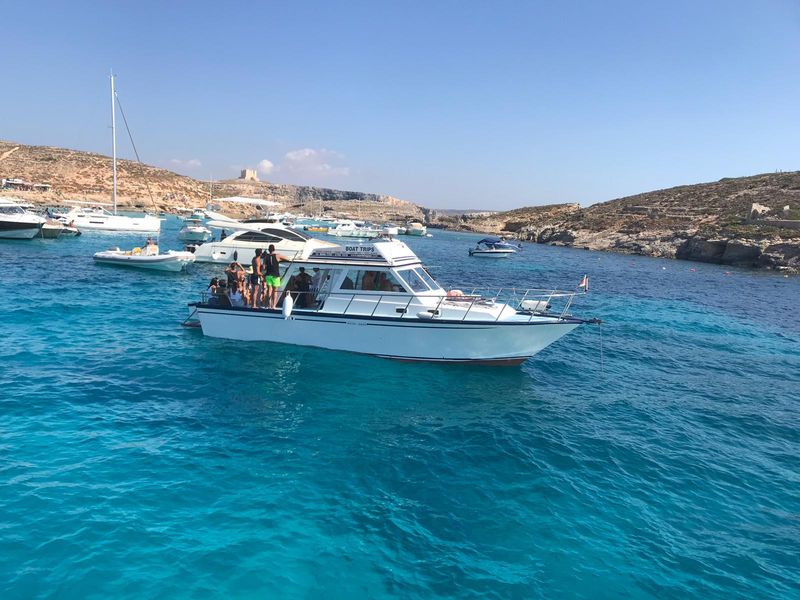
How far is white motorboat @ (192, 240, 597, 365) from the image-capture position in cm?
1462

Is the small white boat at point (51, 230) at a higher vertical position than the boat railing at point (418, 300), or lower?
higher

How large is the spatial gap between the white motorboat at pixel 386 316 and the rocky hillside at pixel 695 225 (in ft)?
175

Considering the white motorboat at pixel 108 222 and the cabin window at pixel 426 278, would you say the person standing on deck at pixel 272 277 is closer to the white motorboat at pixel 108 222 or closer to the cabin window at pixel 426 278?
the cabin window at pixel 426 278

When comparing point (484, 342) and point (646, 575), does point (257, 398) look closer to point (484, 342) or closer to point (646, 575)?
point (484, 342)

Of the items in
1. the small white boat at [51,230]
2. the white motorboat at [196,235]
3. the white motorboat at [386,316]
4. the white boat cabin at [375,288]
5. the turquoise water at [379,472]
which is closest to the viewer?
the turquoise water at [379,472]

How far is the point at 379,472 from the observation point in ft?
30.1

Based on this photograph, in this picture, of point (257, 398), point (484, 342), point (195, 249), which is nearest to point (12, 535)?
point (257, 398)

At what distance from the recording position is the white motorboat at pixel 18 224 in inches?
1587

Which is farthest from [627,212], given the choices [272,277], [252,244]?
[272,277]

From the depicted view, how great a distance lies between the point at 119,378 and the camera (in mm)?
13094

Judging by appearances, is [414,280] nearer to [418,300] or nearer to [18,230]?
[418,300]

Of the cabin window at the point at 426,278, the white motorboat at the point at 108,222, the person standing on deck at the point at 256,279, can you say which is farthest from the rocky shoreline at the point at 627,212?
the person standing on deck at the point at 256,279

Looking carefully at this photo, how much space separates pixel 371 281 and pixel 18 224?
39.9 meters

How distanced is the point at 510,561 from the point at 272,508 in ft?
12.4
